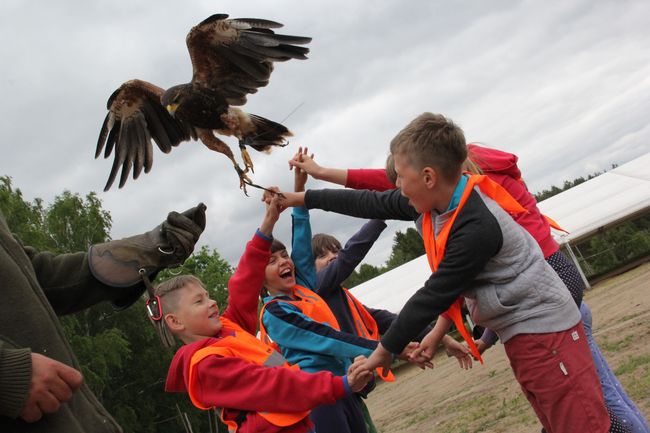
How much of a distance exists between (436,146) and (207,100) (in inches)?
87.2

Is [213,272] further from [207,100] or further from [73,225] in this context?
[207,100]

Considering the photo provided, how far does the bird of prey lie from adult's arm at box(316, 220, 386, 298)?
86cm

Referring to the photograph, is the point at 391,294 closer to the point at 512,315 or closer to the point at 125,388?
the point at 125,388

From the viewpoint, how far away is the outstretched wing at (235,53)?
14.7 feet

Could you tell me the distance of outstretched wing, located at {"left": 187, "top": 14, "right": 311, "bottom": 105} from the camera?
4480mm

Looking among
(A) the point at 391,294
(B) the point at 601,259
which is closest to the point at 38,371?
(A) the point at 391,294

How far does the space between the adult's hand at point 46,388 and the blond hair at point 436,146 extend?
1448 millimetres

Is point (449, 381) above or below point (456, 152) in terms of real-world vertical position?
below

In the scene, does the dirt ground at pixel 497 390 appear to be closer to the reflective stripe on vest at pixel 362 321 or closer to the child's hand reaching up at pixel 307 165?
the reflective stripe on vest at pixel 362 321

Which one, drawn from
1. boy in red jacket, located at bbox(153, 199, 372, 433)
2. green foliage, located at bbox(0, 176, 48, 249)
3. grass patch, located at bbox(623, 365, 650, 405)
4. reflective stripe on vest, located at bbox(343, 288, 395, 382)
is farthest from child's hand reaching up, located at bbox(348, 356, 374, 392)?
green foliage, located at bbox(0, 176, 48, 249)

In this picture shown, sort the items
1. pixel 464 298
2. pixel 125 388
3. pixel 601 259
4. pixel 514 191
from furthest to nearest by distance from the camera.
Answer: pixel 601 259 → pixel 125 388 → pixel 514 191 → pixel 464 298

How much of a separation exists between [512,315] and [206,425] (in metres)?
26.4

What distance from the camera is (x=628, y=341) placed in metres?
6.96

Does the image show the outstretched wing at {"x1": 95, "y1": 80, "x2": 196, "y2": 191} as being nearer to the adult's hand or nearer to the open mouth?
the open mouth
